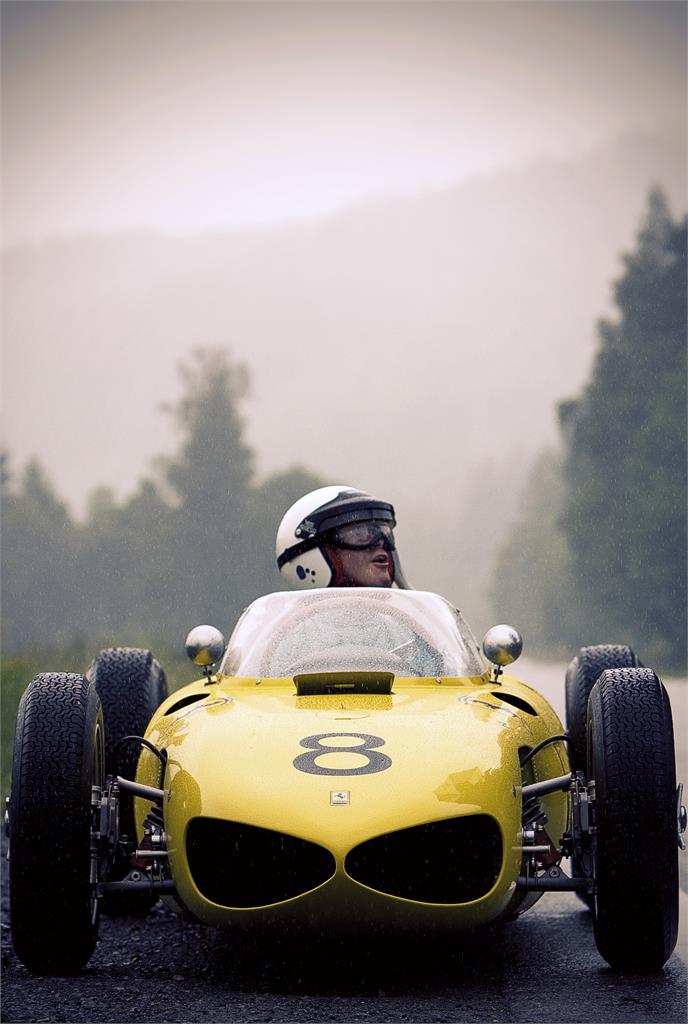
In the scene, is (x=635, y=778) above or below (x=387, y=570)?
below

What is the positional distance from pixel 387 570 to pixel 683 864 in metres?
2.62

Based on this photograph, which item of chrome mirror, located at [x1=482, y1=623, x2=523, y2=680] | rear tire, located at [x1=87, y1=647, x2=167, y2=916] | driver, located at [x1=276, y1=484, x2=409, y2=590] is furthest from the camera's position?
driver, located at [x1=276, y1=484, x2=409, y2=590]

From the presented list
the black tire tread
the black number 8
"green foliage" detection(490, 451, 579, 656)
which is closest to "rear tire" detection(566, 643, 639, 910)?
the black tire tread

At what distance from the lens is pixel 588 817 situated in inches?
240

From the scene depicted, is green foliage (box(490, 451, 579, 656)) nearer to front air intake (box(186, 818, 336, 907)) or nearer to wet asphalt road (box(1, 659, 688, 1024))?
wet asphalt road (box(1, 659, 688, 1024))

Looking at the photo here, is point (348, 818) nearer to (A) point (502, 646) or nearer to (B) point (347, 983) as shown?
(B) point (347, 983)

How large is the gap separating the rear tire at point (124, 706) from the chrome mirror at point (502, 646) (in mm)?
2072

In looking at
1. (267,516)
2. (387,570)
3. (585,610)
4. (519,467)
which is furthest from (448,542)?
(387,570)

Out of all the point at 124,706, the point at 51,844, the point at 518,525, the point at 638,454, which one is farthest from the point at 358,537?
the point at 518,525

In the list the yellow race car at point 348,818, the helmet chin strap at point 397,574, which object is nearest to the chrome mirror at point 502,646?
the yellow race car at point 348,818

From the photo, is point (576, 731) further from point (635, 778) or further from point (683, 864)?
point (635, 778)

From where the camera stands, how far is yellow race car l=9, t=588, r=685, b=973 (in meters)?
5.55

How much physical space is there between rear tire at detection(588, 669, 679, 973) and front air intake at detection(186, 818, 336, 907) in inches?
45.6

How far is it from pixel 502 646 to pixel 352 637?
0.73m
